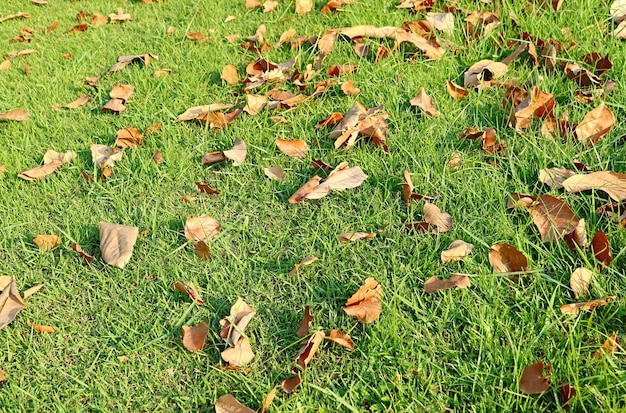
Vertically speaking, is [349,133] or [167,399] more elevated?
[349,133]

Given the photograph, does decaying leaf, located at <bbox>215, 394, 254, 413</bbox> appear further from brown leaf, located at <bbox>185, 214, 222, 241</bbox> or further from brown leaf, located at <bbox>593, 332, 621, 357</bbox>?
brown leaf, located at <bbox>593, 332, 621, 357</bbox>

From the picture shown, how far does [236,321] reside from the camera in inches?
73.7

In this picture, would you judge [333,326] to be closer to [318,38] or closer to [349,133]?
[349,133]

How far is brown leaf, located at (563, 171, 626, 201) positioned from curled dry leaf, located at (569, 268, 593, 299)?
362 millimetres

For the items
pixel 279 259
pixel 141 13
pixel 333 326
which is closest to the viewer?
pixel 333 326

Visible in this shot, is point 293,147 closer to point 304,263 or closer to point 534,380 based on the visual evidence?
point 304,263

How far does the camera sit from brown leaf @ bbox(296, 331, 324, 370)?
1730mm

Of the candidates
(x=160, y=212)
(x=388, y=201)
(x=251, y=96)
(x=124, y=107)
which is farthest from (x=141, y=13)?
(x=388, y=201)

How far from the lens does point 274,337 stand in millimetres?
1848

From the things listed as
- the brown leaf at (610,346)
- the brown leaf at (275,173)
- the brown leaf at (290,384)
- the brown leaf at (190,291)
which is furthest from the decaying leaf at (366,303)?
the brown leaf at (275,173)

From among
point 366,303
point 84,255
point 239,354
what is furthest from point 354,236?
point 84,255

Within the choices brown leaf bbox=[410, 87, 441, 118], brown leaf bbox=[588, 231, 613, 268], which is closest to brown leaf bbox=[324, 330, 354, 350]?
brown leaf bbox=[588, 231, 613, 268]

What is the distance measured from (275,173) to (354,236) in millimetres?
528

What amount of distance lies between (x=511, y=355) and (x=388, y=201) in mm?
784
